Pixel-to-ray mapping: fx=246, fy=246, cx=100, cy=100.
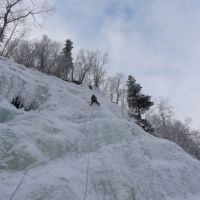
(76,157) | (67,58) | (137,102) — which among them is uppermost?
(67,58)

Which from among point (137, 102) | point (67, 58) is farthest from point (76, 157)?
point (67, 58)

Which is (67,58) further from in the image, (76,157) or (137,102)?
(76,157)

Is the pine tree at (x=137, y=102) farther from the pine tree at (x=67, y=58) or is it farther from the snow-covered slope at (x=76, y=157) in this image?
the snow-covered slope at (x=76, y=157)

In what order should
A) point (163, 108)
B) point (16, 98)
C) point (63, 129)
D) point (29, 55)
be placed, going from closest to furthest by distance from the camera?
point (63, 129)
point (16, 98)
point (29, 55)
point (163, 108)

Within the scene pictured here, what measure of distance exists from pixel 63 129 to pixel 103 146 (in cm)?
192

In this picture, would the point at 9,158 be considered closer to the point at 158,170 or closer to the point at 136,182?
the point at 136,182

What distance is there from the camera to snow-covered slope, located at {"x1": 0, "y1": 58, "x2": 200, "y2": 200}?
286 inches

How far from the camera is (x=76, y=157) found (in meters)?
9.43

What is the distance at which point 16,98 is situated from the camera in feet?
40.6

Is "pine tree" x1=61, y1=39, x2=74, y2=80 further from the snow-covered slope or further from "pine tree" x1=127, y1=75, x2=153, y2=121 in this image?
the snow-covered slope

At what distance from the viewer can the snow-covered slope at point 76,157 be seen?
7273mm

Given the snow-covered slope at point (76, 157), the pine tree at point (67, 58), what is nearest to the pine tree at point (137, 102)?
the pine tree at point (67, 58)

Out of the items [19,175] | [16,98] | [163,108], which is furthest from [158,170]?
[163,108]

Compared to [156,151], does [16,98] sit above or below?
above
